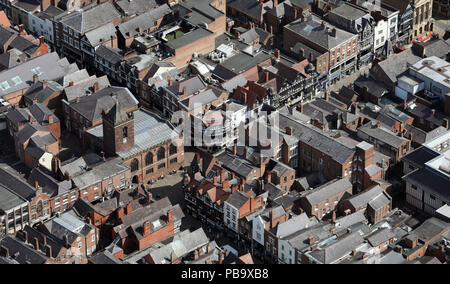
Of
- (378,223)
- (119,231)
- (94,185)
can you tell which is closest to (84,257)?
(119,231)

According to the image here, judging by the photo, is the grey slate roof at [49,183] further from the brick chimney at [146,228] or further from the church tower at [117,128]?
the brick chimney at [146,228]

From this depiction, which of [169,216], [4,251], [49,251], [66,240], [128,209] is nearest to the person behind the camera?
[4,251]

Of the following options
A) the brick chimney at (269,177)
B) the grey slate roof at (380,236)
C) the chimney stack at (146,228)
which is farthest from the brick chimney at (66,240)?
the grey slate roof at (380,236)

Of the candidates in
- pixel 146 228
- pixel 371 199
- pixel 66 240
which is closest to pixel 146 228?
pixel 146 228

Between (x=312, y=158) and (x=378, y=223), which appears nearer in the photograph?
(x=378, y=223)

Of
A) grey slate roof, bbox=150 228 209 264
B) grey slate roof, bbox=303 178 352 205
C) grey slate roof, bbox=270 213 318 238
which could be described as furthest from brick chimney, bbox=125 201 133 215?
grey slate roof, bbox=303 178 352 205

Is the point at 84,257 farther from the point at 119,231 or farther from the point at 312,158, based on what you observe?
the point at 312,158

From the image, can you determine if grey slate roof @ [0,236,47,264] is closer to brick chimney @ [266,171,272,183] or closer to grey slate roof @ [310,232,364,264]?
brick chimney @ [266,171,272,183]

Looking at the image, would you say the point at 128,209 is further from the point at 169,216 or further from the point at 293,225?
the point at 293,225
